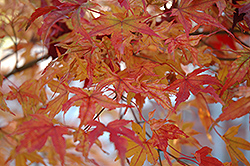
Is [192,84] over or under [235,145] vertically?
over

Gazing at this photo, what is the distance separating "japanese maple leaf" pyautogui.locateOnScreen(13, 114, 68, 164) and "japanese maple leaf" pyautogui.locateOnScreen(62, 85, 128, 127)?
0.08 feet

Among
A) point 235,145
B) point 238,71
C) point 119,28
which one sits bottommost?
point 235,145

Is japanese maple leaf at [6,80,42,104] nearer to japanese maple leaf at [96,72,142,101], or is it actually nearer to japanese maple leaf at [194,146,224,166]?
japanese maple leaf at [96,72,142,101]

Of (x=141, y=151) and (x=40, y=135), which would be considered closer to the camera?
(x=40, y=135)

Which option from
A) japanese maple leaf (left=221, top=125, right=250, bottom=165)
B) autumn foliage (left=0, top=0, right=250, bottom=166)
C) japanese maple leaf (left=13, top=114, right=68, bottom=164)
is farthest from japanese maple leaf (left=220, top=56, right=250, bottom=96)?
japanese maple leaf (left=13, top=114, right=68, bottom=164)

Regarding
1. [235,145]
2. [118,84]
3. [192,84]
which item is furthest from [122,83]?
[235,145]

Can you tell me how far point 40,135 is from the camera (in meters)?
0.22

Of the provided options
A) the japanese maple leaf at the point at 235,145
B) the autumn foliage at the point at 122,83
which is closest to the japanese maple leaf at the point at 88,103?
the autumn foliage at the point at 122,83

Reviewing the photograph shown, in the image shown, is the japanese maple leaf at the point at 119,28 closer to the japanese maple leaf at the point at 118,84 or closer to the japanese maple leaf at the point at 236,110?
the japanese maple leaf at the point at 118,84

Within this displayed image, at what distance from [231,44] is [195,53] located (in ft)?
1.34

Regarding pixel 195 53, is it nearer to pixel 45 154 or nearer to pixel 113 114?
pixel 45 154

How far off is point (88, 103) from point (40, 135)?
6 cm

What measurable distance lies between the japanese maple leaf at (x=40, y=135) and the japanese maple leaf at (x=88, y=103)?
0.08ft

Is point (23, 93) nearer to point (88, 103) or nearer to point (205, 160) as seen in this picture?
point (88, 103)
